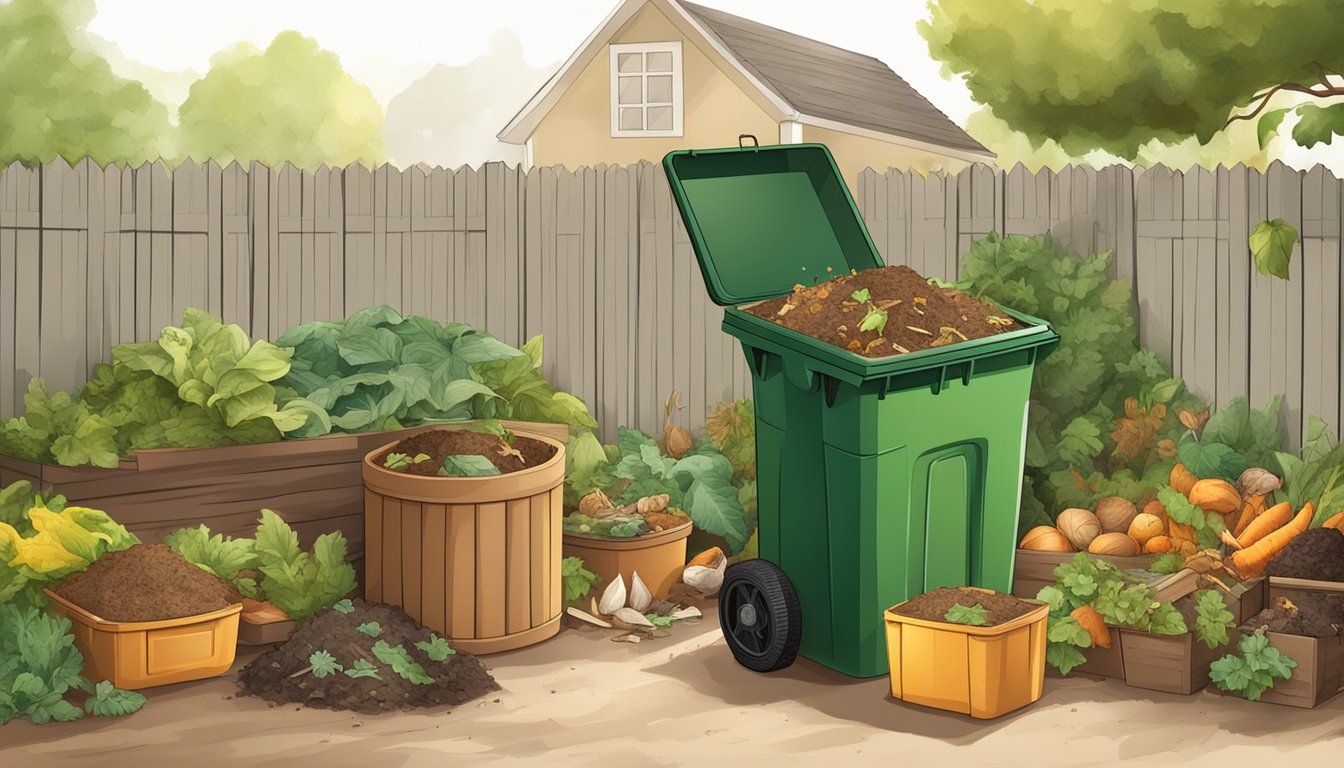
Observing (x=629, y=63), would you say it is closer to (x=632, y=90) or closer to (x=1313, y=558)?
(x=632, y=90)

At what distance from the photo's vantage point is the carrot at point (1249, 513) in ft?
22.6

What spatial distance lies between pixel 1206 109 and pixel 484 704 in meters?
9.64

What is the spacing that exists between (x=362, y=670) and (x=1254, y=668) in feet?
11.0

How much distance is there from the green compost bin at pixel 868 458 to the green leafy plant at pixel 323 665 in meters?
1.63

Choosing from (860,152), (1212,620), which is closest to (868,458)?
(1212,620)

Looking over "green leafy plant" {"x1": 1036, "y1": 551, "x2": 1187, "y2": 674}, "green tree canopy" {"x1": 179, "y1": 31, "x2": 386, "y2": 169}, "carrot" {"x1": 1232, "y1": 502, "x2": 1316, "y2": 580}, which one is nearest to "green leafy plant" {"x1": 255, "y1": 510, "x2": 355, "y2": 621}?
"green leafy plant" {"x1": 1036, "y1": 551, "x2": 1187, "y2": 674}

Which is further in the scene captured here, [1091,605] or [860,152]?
[860,152]

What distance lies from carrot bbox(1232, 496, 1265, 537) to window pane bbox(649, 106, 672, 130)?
8.98 meters

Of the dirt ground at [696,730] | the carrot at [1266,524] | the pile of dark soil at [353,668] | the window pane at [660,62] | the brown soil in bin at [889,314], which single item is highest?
the window pane at [660,62]

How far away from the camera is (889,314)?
19.3ft

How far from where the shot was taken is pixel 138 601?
5.96 meters

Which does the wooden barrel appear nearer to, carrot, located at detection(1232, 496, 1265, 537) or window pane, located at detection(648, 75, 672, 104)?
carrot, located at detection(1232, 496, 1265, 537)

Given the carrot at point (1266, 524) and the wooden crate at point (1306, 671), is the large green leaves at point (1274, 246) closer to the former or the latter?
the carrot at point (1266, 524)

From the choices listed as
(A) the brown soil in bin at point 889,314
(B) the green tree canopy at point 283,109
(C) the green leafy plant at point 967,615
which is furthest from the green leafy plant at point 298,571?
(B) the green tree canopy at point 283,109
